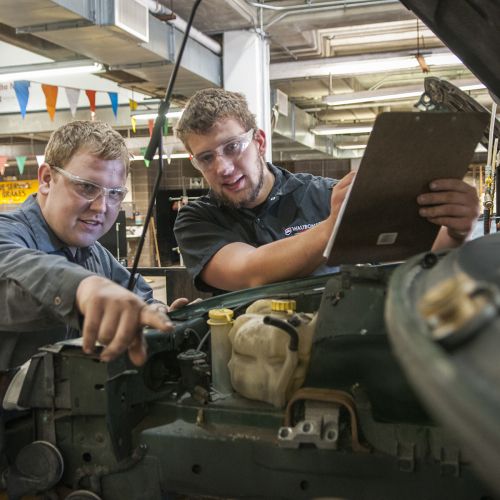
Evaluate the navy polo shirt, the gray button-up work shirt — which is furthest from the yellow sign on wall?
the gray button-up work shirt

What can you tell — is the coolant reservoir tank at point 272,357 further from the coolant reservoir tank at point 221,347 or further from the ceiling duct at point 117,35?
the ceiling duct at point 117,35

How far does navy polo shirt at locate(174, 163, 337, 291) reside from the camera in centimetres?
207

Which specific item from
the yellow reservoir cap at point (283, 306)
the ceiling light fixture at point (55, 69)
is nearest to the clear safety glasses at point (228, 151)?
the yellow reservoir cap at point (283, 306)

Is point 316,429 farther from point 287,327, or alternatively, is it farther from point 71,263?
point 71,263

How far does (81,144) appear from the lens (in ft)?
5.97

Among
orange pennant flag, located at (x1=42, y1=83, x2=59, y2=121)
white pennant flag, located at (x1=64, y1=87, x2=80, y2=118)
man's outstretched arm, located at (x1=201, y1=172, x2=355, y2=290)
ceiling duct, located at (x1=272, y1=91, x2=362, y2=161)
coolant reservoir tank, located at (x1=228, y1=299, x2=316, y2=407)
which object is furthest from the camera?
ceiling duct, located at (x1=272, y1=91, x2=362, y2=161)

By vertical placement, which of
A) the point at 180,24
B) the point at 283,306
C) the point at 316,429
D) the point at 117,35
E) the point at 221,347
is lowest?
the point at 316,429

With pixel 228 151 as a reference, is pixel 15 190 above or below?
above

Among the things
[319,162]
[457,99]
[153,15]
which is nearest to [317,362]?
[457,99]

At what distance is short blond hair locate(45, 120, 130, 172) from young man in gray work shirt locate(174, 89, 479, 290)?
28 cm

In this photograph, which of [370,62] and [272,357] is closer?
[272,357]

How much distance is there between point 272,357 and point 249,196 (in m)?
0.94

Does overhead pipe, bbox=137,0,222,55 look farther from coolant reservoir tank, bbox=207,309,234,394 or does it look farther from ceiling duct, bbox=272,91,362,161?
coolant reservoir tank, bbox=207,309,234,394

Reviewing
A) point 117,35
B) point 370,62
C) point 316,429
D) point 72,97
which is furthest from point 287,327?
point 72,97
